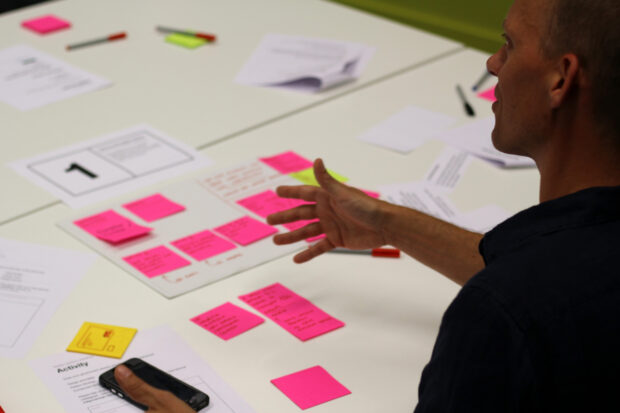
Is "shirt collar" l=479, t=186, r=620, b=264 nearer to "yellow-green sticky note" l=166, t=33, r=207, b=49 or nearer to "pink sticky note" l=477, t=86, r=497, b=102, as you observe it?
"pink sticky note" l=477, t=86, r=497, b=102

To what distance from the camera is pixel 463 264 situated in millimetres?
1371

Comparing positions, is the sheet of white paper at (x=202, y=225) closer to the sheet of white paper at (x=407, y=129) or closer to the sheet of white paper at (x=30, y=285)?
the sheet of white paper at (x=30, y=285)

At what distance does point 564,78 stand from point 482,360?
1.19 feet

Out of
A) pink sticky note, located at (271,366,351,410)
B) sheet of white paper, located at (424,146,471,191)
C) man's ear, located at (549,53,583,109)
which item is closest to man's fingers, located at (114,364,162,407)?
pink sticky note, located at (271,366,351,410)

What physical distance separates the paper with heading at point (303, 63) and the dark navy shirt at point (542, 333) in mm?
1267

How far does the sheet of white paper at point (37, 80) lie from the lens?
208 centimetres

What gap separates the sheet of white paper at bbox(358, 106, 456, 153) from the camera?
1895 millimetres

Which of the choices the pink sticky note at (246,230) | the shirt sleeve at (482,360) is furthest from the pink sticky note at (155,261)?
the shirt sleeve at (482,360)

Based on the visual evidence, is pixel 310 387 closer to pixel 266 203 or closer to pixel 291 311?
pixel 291 311

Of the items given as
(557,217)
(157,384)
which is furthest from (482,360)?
(157,384)

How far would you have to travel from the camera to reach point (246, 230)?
1.58 m

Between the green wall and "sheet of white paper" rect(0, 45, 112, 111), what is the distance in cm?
175

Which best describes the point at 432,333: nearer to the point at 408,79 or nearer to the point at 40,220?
the point at 40,220

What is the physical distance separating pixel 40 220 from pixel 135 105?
521 mm
